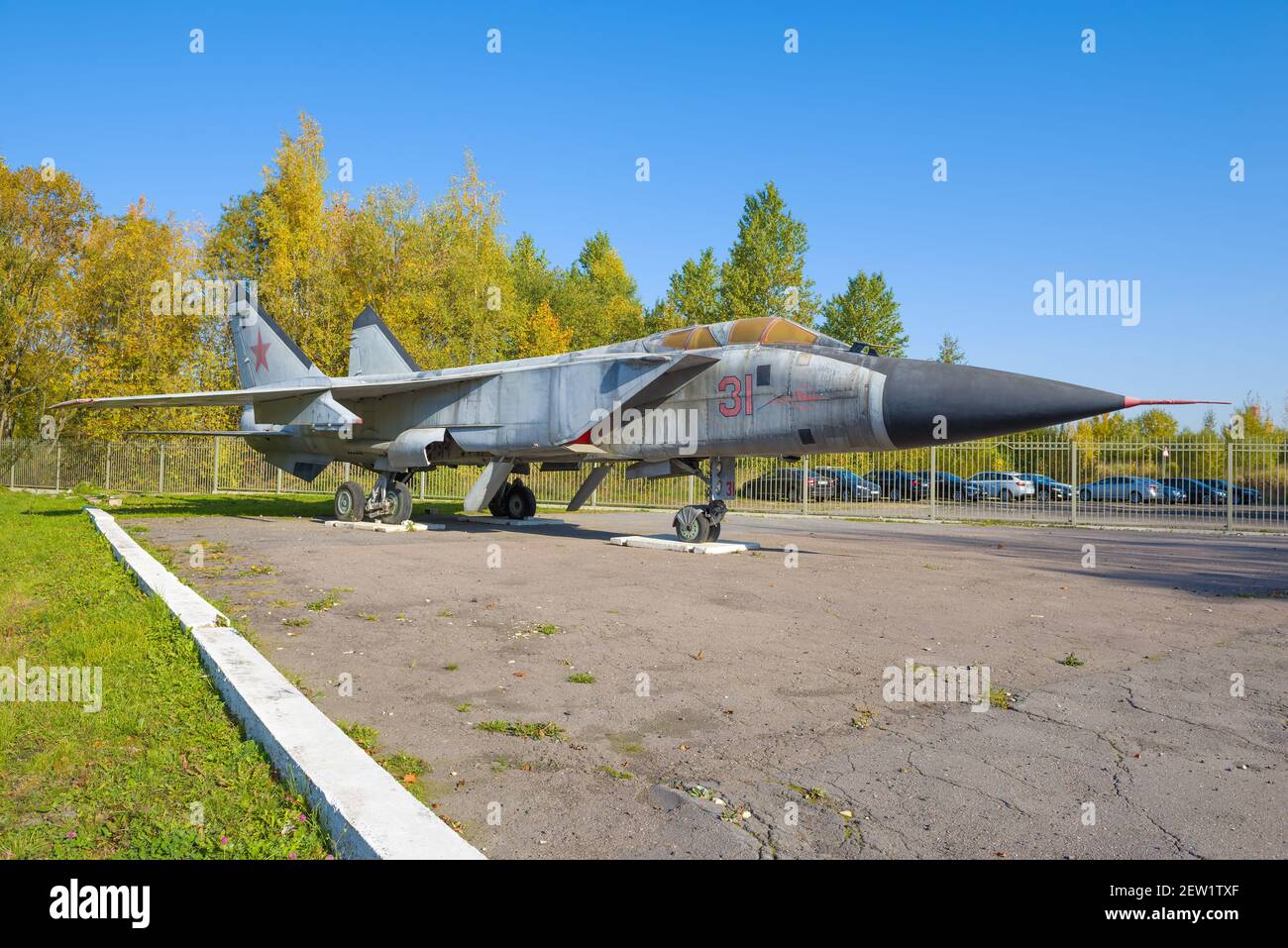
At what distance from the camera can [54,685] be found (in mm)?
4645

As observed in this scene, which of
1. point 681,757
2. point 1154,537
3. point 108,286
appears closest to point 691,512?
point 681,757

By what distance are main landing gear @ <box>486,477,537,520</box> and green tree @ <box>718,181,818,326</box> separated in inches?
1308

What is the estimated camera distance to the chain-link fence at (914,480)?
900 inches

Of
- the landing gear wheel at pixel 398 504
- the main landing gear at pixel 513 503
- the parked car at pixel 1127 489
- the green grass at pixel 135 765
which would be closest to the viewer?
the green grass at pixel 135 765

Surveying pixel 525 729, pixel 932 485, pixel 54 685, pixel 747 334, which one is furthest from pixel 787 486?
pixel 54 685

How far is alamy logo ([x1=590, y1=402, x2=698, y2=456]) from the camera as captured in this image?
12422 mm

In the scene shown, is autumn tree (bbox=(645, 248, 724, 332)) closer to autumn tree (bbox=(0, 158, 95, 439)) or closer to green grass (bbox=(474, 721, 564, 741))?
autumn tree (bbox=(0, 158, 95, 439))

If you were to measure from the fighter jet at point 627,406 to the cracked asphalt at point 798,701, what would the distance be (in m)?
2.14

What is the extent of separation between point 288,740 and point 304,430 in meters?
15.1

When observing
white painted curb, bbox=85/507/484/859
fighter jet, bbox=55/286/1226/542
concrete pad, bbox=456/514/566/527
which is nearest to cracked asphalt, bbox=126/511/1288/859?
white painted curb, bbox=85/507/484/859

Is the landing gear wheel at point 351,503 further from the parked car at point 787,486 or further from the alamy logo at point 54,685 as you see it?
the parked car at point 787,486
